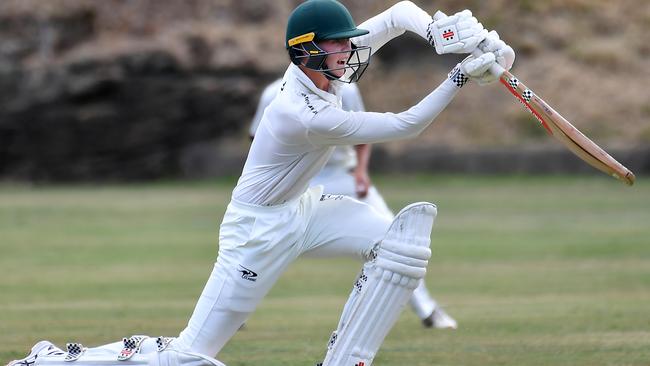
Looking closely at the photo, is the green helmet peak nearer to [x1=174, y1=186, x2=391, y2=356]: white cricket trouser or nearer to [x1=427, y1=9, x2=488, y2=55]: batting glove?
[x1=427, y1=9, x2=488, y2=55]: batting glove

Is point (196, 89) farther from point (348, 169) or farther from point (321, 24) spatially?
point (321, 24)

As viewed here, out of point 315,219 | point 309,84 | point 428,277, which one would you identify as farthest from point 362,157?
point 309,84

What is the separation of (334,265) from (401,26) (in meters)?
5.94

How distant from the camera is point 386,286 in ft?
14.5

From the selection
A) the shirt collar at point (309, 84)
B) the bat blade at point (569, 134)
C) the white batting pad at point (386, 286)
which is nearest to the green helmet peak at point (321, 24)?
the shirt collar at point (309, 84)

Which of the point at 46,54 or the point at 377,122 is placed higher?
the point at 377,122

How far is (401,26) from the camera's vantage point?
4895 mm

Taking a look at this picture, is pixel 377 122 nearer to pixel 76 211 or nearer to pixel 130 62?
pixel 76 211

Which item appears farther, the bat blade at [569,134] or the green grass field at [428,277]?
the green grass field at [428,277]

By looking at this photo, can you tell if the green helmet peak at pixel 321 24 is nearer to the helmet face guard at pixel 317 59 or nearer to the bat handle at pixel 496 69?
the helmet face guard at pixel 317 59

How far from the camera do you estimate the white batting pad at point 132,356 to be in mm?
4520

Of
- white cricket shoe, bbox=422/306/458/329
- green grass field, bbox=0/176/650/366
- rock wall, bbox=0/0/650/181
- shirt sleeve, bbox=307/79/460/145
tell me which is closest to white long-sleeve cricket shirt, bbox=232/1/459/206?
shirt sleeve, bbox=307/79/460/145

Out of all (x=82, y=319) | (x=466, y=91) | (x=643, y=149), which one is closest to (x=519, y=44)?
(x=466, y=91)

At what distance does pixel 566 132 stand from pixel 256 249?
121cm
